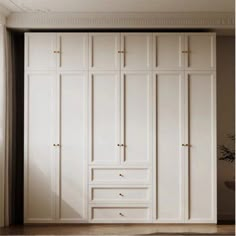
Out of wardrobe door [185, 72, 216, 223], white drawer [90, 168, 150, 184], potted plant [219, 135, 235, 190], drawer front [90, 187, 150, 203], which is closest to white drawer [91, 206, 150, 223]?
drawer front [90, 187, 150, 203]

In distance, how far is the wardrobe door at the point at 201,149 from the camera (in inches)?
197

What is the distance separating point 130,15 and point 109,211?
87.7 inches

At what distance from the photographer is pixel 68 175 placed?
16.5 ft

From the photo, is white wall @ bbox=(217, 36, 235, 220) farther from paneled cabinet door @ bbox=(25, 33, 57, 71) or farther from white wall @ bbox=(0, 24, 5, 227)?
white wall @ bbox=(0, 24, 5, 227)

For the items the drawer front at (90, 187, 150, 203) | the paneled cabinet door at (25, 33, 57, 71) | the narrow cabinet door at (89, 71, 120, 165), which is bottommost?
the drawer front at (90, 187, 150, 203)

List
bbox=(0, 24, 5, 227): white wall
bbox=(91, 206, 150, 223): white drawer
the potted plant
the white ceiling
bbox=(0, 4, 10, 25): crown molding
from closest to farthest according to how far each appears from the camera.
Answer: the white ceiling → bbox=(0, 4, 10, 25): crown molding → bbox=(0, 24, 5, 227): white wall → bbox=(91, 206, 150, 223): white drawer → the potted plant

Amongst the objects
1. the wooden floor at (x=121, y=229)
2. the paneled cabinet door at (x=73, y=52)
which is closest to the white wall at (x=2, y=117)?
the wooden floor at (x=121, y=229)

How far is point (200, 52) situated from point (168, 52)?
363 mm

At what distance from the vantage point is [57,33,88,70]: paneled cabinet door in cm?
503

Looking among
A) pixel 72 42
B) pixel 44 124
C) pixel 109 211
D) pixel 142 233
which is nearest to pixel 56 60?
pixel 72 42

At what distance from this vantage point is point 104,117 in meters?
5.02

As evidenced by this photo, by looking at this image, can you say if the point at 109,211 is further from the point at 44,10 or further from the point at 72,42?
the point at 44,10

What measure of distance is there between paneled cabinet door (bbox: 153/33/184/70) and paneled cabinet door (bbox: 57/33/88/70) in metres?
0.79

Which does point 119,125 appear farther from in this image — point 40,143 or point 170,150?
point 40,143
